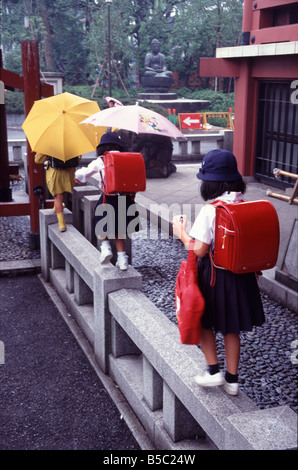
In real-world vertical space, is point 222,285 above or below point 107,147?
below

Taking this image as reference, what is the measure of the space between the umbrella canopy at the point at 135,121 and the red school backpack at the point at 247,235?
2.21 metres

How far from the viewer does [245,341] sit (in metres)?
5.00

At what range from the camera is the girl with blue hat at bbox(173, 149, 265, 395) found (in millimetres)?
2943

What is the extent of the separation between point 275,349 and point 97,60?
35.0 meters

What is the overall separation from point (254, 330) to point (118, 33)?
34.0 meters

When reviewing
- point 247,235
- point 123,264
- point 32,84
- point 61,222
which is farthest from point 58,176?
point 247,235

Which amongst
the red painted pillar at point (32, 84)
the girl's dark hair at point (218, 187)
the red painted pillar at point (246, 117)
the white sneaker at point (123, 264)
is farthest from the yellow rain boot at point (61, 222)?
the red painted pillar at point (246, 117)

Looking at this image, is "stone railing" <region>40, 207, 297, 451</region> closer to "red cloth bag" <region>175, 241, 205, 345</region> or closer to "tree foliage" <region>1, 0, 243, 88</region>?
"red cloth bag" <region>175, 241, 205, 345</region>

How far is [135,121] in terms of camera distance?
16.2 ft

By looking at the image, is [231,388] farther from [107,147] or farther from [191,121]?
[191,121]

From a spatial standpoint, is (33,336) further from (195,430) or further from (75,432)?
(195,430)

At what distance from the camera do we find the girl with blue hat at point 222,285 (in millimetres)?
2943

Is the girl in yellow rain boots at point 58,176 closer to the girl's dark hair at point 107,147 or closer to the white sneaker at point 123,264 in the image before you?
the girl's dark hair at point 107,147
